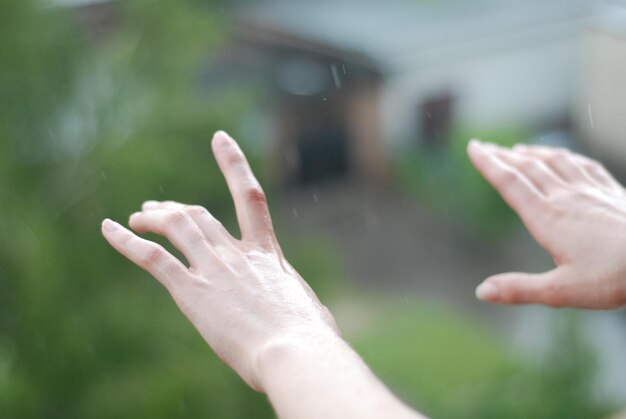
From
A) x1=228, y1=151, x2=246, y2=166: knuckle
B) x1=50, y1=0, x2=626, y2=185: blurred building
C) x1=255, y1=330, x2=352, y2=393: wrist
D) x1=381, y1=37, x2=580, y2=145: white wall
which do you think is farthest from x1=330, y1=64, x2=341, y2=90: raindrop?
x1=255, y1=330, x2=352, y2=393: wrist

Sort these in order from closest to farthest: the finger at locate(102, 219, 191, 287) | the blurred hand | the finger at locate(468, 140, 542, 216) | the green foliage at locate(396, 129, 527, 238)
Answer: the finger at locate(102, 219, 191, 287)
the blurred hand
the finger at locate(468, 140, 542, 216)
the green foliage at locate(396, 129, 527, 238)

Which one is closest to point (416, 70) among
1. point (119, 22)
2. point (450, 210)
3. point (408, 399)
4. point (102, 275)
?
point (450, 210)

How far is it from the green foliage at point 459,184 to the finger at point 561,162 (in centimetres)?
331

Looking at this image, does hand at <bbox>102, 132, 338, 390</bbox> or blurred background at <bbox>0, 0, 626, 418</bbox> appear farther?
blurred background at <bbox>0, 0, 626, 418</bbox>

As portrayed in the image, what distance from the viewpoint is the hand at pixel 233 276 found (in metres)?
0.69

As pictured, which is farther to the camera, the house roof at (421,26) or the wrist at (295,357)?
the house roof at (421,26)

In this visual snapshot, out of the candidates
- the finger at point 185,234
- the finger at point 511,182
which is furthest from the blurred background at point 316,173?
the finger at point 185,234

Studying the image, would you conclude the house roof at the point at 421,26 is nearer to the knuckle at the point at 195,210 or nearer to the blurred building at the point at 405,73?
the blurred building at the point at 405,73

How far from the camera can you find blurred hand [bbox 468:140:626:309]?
0.93 meters

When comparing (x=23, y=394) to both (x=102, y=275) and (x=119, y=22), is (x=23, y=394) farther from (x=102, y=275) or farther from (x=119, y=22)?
(x=119, y=22)

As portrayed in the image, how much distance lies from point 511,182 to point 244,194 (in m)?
0.39

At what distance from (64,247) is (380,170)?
3.17m

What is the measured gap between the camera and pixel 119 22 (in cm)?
255

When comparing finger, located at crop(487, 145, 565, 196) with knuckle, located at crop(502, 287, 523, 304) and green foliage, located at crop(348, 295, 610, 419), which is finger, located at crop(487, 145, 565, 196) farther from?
green foliage, located at crop(348, 295, 610, 419)
